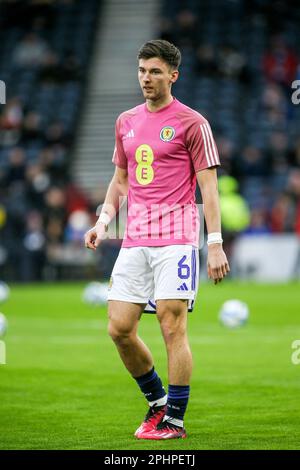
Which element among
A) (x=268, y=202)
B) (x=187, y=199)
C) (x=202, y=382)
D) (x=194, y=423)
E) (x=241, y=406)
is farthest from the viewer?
(x=268, y=202)

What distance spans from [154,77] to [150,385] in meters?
2.15

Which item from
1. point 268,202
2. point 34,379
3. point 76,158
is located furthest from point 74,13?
point 34,379

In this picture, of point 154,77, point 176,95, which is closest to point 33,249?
point 176,95

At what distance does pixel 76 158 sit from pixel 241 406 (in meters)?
26.5

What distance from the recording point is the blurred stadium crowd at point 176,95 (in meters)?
28.9

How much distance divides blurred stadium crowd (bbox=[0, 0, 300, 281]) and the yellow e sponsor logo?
20.0 m

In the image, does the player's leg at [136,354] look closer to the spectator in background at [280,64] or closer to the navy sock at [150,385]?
the navy sock at [150,385]

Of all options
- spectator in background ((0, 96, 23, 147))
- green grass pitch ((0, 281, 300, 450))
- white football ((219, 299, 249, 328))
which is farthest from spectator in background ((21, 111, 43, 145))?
white football ((219, 299, 249, 328))

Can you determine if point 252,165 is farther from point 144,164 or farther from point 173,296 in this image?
point 173,296

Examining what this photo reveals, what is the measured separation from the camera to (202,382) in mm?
10484

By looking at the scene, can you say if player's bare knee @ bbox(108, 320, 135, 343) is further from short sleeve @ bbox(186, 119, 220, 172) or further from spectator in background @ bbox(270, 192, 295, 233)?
spectator in background @ bbox(270, 192, 295, 233)

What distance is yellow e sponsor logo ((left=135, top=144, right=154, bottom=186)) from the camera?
24.8 ft
